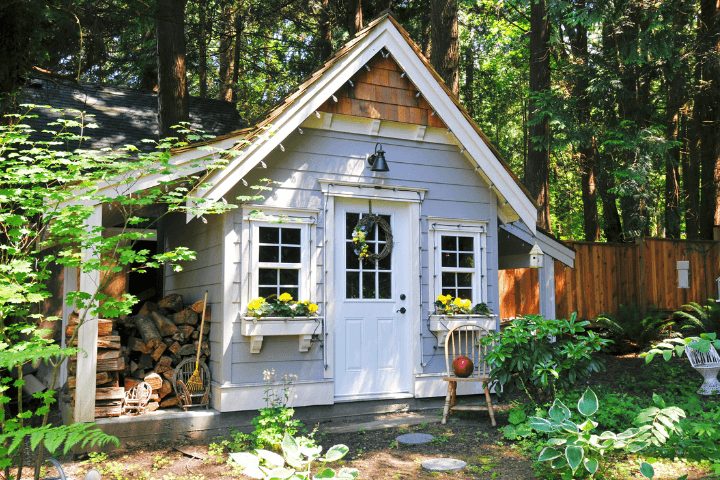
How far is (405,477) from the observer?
14.1 feet

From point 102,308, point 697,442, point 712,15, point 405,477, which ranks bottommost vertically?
point 405,477

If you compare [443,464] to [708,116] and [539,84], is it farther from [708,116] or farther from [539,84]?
[708,116]

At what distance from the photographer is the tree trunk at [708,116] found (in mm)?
9625

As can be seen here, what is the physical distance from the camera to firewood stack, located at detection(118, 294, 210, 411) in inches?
Result: 224

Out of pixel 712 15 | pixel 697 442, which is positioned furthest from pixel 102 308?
pixel 712 15

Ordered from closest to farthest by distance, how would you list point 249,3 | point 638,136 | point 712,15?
1. point 638,136
2. point 712,15
3. point 249,3

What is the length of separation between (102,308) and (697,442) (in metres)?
4.23

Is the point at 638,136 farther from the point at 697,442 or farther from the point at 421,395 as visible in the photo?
the point at 697,442

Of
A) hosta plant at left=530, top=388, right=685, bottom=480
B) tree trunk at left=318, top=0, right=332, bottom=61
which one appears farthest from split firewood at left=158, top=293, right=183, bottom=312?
tree trunk at left=318, top=0, right=332, bottom=61

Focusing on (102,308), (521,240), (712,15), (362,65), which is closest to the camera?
(102,308)

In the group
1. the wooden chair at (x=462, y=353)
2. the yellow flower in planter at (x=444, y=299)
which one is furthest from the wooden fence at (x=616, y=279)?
the yellow flower in planter at (x=444, y=299)

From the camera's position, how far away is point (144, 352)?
18.8ft

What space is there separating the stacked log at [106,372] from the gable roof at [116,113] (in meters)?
3.21

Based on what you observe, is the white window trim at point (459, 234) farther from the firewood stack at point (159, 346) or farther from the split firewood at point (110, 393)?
the split firewood at point (110, 393)
